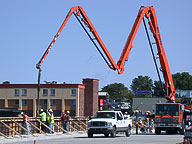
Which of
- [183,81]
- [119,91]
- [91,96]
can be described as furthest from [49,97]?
[119,91]

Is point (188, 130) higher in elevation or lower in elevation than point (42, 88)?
lower

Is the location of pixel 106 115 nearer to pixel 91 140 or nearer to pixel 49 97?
pixel 91 140

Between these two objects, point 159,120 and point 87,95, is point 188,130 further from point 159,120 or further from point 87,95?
point 87,95

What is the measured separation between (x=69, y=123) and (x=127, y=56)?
761cm

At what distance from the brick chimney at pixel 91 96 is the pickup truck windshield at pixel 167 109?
2003 inches

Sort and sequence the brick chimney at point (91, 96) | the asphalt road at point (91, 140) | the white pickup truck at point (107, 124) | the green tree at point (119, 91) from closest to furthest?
the asphalt road at point (91, 140) < the white pickup truck at point (107, 124) < the brick chimney at point (91, 96) < the green tree at point (119, 91)

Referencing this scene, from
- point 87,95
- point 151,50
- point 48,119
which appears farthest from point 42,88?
point 48,119

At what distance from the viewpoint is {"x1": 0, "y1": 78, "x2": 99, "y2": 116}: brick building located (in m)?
92.8

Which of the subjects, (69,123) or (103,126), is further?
(69,123)

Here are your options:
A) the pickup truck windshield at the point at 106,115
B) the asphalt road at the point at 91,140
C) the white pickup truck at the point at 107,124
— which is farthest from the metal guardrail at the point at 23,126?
the pickup truck windshield at the point at 106,115

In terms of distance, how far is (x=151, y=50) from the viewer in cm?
4362

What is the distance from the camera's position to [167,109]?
130 ft

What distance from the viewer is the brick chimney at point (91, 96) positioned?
9069 cm

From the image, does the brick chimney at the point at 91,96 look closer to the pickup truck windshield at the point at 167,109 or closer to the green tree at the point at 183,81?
the pickup truck windshield at the point at 167,109
